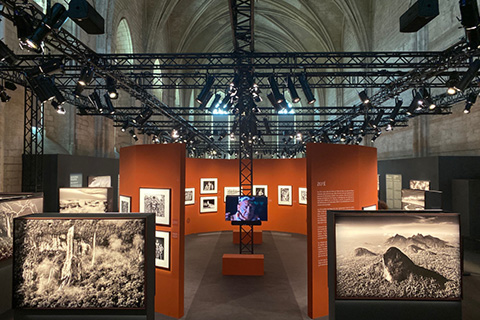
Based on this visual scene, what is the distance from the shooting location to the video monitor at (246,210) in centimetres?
958

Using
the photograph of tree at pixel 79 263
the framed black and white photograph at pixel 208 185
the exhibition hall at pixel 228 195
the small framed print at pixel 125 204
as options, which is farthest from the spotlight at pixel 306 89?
the framed black and white photograph at pixel 208 185

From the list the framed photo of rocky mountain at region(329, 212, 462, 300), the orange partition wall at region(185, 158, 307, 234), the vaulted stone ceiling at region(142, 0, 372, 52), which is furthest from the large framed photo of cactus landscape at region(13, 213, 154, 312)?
the vaulted stone ceiling at region(142, 0, 372, 52)

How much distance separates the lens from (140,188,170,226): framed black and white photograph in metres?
6.31

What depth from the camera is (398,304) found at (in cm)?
410

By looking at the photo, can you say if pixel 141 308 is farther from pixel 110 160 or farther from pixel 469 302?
pixel 110 160

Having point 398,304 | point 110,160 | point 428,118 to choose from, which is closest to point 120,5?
point 110,160

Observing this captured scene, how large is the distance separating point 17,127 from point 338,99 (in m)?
23.6

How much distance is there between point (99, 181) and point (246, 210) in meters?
7.52

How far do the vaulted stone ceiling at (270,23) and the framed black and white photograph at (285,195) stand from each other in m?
13.1

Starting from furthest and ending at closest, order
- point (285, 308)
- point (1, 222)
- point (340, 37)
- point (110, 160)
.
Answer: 1. point (340, 37)
2. point (110, 160)
3. point (285, 308)
4. point (1, 222)

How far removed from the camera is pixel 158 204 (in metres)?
6.44

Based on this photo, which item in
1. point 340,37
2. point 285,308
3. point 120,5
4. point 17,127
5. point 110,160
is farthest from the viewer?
point 340,37

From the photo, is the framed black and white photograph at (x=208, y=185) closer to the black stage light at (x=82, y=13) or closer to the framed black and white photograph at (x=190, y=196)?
the framed black and white photograph at (x=190, y=196)

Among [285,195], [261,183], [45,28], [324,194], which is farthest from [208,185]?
[45,28]
